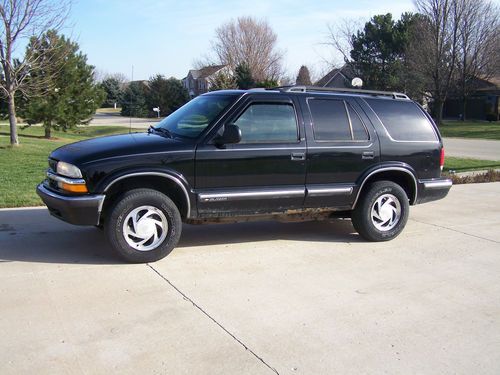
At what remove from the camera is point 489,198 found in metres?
9.63

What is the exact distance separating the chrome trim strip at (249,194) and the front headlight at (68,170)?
125cm

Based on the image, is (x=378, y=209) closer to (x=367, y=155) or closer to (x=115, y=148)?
(x=367, y=155)

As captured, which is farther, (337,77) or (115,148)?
(337,77)

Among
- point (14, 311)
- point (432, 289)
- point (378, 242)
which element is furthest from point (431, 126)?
point (14, 311)

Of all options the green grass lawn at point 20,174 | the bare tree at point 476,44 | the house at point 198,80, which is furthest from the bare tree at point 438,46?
the green grass lawn at point 20,174

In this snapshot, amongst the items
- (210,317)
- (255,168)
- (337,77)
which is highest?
(337,77)

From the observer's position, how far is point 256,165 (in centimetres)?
570

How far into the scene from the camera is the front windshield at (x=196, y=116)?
5.71 meters

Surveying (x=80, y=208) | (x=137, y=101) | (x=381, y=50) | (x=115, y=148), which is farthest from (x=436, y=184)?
(x=381, y=50)

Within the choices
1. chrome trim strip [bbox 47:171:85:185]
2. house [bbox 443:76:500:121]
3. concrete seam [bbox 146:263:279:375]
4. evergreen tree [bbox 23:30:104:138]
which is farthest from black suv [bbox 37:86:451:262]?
house [bbox 443:76:500:121]

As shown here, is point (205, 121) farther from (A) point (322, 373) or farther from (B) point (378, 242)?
(A) point (322, 373)

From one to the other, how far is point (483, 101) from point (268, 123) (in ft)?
168

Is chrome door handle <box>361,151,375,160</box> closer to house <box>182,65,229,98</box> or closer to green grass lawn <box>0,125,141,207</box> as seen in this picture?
green grass lawn <box>0,125,141,207</box>

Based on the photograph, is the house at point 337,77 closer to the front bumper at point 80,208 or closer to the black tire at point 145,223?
the black tire at point 145,223
